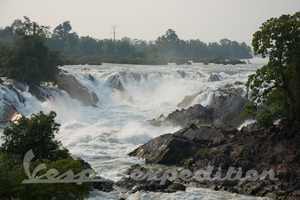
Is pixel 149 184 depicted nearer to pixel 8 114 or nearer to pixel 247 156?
pixel 247 156

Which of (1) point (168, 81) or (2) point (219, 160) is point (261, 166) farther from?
(1) point (168, 81)

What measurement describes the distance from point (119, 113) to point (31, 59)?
411 inches

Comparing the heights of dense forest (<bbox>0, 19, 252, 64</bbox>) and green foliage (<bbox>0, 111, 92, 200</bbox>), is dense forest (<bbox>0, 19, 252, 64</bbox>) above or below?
above

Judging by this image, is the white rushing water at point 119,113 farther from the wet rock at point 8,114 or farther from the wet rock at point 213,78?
the wet rock at point 8,114

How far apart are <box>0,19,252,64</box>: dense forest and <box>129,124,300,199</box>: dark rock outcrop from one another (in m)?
60.2

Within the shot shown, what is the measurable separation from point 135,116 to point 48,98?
872cm

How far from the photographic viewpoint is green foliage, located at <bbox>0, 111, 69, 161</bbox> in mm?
19953

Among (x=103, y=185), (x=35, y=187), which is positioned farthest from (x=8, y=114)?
(x=35, y=187)

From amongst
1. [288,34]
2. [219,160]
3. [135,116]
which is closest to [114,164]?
[219,160]

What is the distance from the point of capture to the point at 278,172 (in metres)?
20.9

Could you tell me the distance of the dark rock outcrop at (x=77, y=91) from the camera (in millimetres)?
47969

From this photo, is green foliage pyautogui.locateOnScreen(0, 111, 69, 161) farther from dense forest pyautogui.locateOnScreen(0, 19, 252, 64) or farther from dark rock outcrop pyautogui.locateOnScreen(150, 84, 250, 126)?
dense forest pyautogui.locateOnScreen(0, 19, 252, 64)

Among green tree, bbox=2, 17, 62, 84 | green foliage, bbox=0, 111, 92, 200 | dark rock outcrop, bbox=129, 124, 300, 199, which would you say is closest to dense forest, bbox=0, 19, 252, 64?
green tree, bbox=2, 17, 62, 84

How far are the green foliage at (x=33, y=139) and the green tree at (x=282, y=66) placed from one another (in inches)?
410
